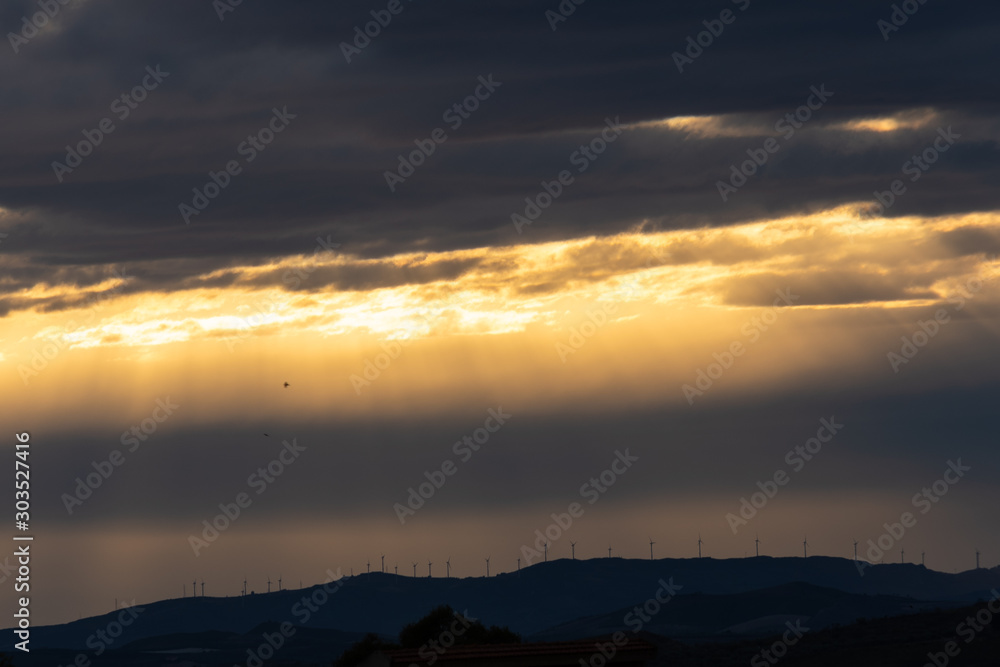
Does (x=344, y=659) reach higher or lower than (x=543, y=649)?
higher

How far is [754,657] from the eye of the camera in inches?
4926

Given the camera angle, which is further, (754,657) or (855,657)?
(754,657)

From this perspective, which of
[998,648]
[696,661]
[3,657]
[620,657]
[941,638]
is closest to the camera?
[620,657]

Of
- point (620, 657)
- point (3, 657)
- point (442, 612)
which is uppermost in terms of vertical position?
point (442, 612)

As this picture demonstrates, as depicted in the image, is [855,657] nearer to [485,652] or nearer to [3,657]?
[485,652]

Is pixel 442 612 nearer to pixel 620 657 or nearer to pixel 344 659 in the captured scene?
pixel 344 659

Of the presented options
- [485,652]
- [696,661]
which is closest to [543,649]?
[485,652]

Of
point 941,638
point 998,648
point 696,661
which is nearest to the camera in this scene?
point 998,648

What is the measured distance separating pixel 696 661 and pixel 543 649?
61.0 meters

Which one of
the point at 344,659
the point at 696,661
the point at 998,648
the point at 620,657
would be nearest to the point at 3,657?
the point at 344,659

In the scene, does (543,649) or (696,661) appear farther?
(696,661)

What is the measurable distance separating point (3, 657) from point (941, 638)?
253 feet

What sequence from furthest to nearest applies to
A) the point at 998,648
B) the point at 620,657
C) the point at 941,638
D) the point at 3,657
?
the point at 941,638 → the point at 998,648 → the point at 3,657 → the point at 620,657

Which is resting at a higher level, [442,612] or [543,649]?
[442,612]
